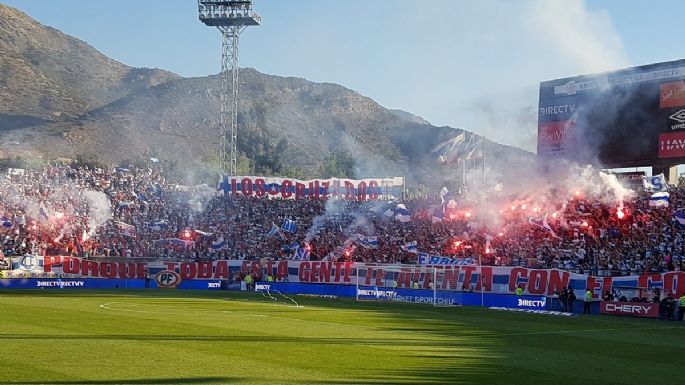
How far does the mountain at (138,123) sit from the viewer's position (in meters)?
141

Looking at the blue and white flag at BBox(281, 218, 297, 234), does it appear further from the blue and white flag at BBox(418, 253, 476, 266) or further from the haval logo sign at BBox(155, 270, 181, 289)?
the blue and white flag at BBox(418, 253, 476, 266)

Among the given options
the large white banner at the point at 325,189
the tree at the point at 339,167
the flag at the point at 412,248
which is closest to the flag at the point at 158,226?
the large white banner at the point at 325,189

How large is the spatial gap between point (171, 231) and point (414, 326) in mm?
38320

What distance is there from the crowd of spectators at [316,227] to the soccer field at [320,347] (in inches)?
433

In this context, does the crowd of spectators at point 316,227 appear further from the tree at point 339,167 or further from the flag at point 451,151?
the tree at point 339,167

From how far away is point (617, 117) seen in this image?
152 feet

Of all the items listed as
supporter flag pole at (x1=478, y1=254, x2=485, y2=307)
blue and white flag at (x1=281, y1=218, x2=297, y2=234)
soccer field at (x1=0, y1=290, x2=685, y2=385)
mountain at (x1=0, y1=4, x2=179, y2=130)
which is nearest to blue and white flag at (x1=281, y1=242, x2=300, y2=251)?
blue and white flag at (x1=281, y1=218, x2=297, y2=234)

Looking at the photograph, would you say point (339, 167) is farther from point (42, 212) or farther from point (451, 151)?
point (42, 212)

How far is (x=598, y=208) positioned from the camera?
46.8 meters

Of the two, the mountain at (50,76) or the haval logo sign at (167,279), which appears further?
the mountain at (50,76)

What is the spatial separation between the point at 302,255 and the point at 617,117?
23.5 m

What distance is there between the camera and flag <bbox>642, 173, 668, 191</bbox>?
45188 mm

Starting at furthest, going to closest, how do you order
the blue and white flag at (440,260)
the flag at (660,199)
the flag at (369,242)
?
the flag at (369,242) < the blue and white flag at (440,260) < the flag at (660,199)

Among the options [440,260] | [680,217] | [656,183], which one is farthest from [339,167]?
[680,217]
